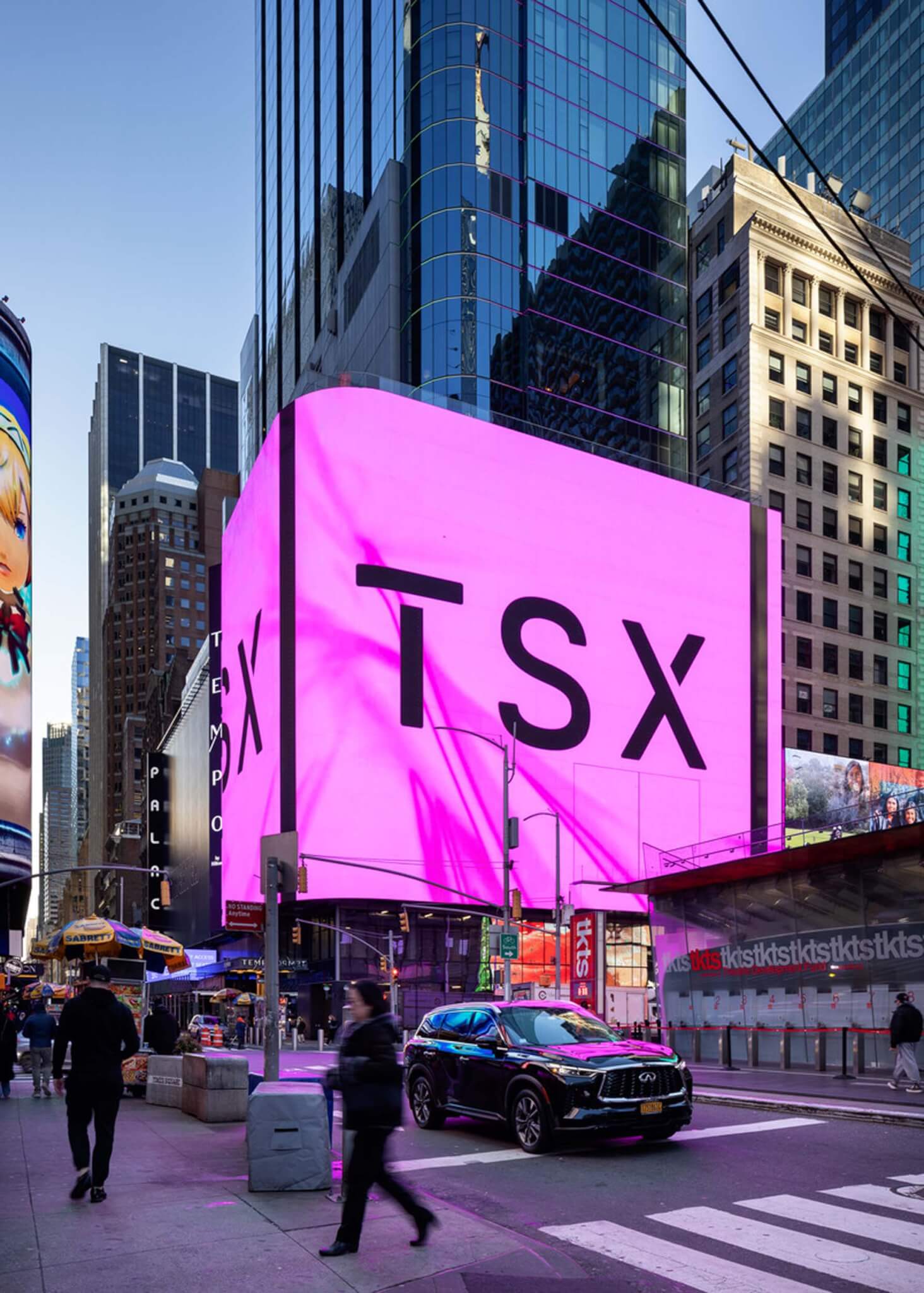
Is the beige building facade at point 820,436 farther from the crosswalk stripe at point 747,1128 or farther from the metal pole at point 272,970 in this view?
the metal pole at point 272,970

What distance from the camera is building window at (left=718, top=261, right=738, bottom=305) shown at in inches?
3905

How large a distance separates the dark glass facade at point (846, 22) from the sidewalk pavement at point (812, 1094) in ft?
453

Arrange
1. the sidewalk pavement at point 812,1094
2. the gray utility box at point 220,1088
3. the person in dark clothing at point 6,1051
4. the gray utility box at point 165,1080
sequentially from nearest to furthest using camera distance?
1. the gray utility box at point 220,1088
2. the sidewalk pavement at point 812,1094
3. the gray utility box at point 165,1080
4. the person in dark clothing at point 6,1051

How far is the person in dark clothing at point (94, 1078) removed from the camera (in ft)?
35.4

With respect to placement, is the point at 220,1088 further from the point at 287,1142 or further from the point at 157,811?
the point at 157,811

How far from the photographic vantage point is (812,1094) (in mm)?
21031

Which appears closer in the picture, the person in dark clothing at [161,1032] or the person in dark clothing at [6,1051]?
the person in dark clothing at [161,1032]

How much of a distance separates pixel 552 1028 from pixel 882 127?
131 metres

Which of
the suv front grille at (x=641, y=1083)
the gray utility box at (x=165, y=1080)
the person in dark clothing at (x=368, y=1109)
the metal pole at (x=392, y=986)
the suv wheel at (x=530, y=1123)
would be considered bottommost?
the metal pole at (x=392, y=986)

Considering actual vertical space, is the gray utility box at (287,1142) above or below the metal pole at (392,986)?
above

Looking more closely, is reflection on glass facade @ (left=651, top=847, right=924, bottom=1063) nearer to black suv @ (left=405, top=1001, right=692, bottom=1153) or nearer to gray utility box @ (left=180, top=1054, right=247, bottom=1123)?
black suv @ (left=405, top=1001, right=692, bottom=1153)

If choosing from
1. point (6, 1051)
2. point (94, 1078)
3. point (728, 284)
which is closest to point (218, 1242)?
point (94, 1078)

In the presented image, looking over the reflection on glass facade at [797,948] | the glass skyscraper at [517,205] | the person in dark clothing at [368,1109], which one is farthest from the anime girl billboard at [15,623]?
the person in dark clothing at [368,1109]

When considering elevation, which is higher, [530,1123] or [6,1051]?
[530,1123]
